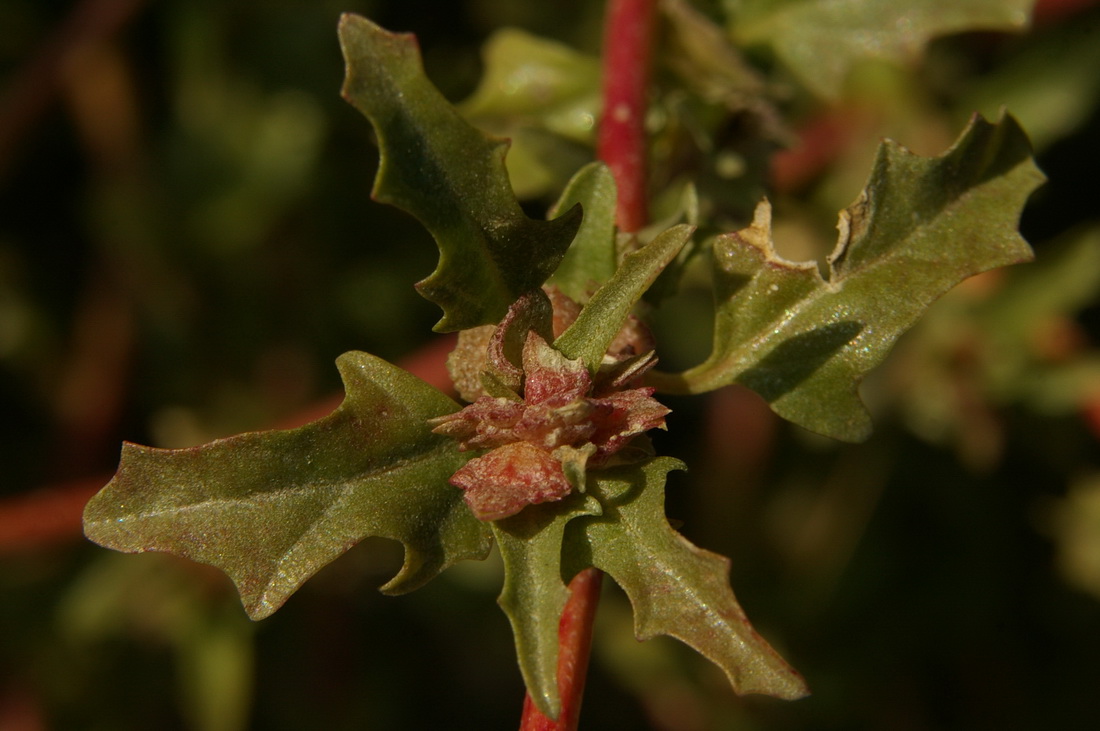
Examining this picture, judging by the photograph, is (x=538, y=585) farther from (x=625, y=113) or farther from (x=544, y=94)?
(x=544, y=94)

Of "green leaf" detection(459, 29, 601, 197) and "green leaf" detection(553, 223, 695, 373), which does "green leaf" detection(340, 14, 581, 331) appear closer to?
"green leaf" detection(553, 223, 695, 373)

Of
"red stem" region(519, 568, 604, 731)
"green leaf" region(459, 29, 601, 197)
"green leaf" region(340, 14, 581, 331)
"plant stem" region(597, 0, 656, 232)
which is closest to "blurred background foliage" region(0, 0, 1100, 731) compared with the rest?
"green leaf" region(459, 29, 601, 197)

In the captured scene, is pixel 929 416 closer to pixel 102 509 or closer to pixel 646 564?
pixel 646 564

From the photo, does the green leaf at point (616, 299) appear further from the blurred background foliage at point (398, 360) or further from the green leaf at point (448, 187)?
the blurred background foliage at point (398, 360)

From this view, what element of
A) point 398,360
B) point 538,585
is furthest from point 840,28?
point 398,360

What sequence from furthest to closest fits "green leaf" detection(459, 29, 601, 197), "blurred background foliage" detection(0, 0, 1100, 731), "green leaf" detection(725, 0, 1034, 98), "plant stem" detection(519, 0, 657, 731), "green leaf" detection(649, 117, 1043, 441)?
1. "blurred background foliage" detection(0, 0, 1100, 731)
2. "green leaf" detection(459, 29, 601, 197)
3. "green leaf" detection(725, 0, 1034, 98)
4. "plant stem" detection(519, 0, 657, 731)
5. "green leaf" detection(649, 117, 1043, 441)
